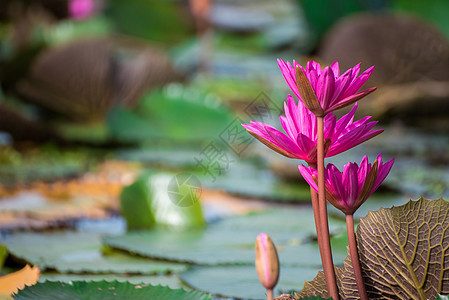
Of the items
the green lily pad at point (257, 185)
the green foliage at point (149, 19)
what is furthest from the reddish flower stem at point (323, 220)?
the green foliage at point (149, 19)

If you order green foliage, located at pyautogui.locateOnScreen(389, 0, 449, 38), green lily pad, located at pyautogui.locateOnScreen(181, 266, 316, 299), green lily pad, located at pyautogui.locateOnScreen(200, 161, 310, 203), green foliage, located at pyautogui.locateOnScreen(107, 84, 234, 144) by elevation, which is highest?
green foliage, located at pyautogui.locateOnScreen(389, 0, 449, 38)

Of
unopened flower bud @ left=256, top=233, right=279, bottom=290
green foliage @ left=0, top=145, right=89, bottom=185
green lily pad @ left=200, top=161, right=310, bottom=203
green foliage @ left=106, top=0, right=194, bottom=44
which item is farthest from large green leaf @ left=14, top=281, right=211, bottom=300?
green foliage @ left=106, top=0, right=194, bottom=44

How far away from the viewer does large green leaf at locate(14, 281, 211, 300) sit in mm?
356

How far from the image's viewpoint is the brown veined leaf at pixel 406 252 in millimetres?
330

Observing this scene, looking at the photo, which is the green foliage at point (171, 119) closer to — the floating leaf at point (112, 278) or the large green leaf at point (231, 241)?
the large green leaf at point (231, 241)

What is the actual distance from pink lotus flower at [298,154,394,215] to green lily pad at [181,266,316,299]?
7.1 inches

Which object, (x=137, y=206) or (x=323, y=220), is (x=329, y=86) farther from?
(x=137, y=206)

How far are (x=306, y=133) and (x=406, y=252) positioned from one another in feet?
0.30

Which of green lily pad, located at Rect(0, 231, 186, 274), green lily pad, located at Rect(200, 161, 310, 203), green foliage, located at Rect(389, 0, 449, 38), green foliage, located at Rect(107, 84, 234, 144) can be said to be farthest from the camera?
green foliage, located at Rect(389, 0, 449, 38)

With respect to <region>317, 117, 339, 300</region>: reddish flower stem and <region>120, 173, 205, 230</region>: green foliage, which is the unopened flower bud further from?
<region>120, 173, 205, 230</region>: green foliage

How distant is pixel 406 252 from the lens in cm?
33

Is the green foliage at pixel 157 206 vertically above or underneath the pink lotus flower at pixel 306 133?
above

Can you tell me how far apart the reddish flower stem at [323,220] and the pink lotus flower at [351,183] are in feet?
0.06

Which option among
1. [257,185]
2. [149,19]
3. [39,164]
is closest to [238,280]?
[257,185]
